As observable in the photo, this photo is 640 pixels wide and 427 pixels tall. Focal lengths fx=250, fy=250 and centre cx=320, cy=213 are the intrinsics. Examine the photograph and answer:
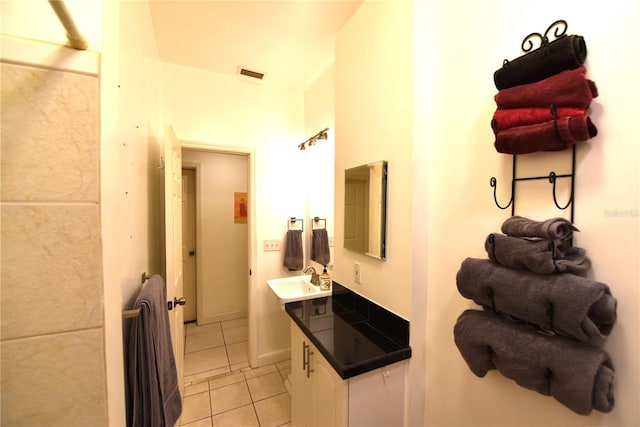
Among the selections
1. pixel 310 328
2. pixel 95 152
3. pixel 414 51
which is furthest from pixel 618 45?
pixel 310 328

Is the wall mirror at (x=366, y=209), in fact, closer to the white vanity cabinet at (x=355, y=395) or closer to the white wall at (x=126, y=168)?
the white vanity cabinet at (x=355, y=395)

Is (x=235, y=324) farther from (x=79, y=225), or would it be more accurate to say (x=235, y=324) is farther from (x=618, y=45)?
(x=618, y=45)

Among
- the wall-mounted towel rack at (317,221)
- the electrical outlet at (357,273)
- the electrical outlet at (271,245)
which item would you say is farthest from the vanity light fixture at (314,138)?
the electrical outlet at (357,273)

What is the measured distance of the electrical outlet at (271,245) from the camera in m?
2.45

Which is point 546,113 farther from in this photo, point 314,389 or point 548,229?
point 314,389

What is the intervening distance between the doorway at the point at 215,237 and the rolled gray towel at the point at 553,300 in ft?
9.30

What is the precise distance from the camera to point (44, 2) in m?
0.50

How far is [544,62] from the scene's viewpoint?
699 mm

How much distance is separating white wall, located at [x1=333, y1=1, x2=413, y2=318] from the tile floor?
1210mm

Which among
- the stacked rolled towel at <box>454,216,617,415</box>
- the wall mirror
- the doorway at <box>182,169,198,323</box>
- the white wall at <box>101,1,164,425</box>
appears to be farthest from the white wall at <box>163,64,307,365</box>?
the stacked rolled towel at <box>454,216,617,415</box>

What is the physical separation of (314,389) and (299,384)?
24 centimetres

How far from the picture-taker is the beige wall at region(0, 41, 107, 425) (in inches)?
19.0

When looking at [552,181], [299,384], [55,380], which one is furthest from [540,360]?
[299,384]

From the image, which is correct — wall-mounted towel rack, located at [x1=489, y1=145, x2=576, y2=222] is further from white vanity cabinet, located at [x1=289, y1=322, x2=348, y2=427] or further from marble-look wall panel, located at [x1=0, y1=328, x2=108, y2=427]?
marble-look wall panel, located at [x1=0, y1=328, x2=108, y2=427]
